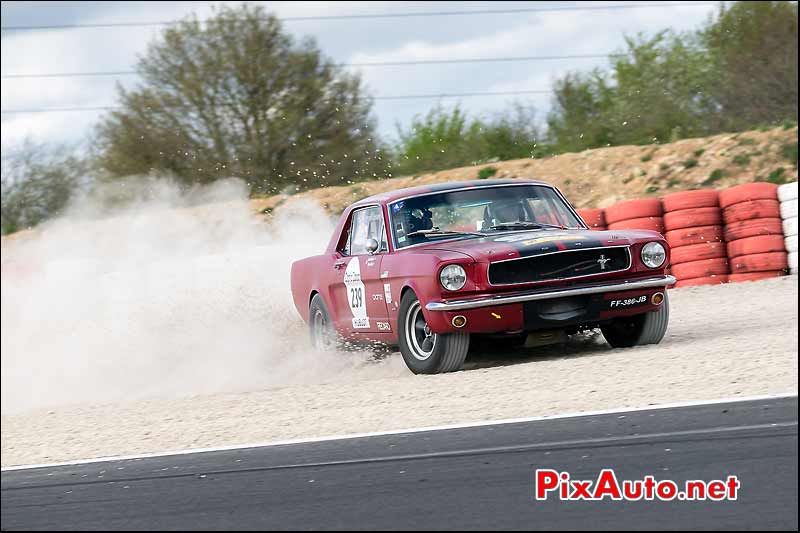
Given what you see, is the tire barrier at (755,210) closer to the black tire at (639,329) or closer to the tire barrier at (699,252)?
the tire barrier at (699,252)

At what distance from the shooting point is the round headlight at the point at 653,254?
920cm

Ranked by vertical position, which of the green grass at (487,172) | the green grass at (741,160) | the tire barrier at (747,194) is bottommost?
the tire barrier at (747,194)

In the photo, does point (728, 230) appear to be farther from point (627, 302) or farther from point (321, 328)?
point (627, 302)

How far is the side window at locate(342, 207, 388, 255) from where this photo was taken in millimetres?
10002

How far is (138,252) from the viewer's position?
50.2ft

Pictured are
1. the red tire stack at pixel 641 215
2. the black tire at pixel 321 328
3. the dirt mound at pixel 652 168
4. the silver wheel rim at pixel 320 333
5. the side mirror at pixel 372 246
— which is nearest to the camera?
the side mirror at pixel 372 246

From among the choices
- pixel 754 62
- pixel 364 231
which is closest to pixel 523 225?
pixel 364 231

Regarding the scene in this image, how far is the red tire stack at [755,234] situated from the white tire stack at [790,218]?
0.07 meters

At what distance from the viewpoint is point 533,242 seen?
350 inches

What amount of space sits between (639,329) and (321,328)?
2.96m

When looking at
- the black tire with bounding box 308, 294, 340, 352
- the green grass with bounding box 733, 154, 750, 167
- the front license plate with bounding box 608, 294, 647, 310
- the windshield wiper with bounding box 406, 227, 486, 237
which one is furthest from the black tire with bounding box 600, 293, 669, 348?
the green grass with bounding box 733, 154, 750, 167

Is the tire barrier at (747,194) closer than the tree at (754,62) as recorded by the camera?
Yes

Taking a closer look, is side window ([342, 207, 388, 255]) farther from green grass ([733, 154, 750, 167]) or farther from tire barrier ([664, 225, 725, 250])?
green grass ([733, 154, 750, 167])

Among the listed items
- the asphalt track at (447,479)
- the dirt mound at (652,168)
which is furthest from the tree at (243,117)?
the asphalt track at (447,479)
